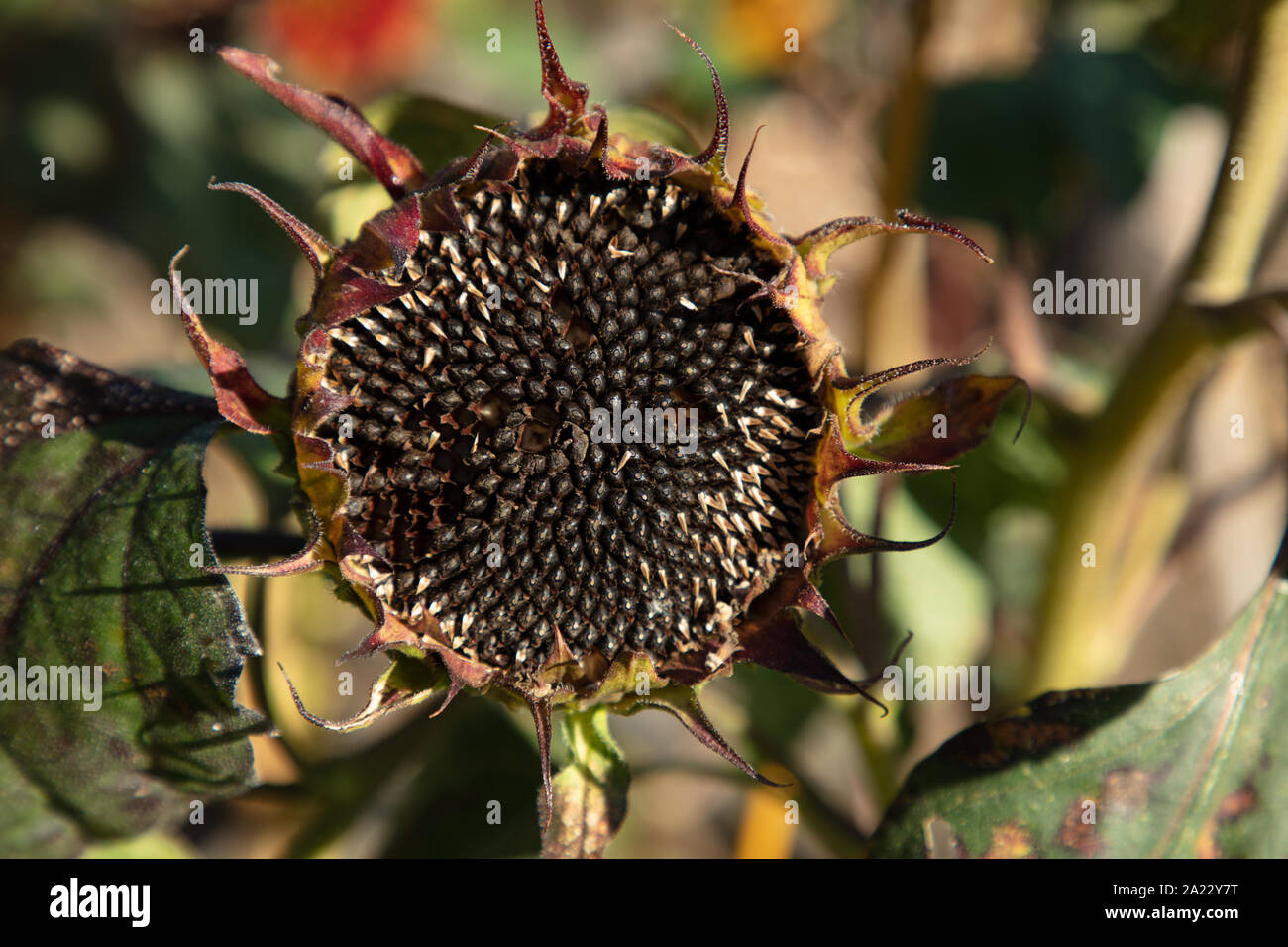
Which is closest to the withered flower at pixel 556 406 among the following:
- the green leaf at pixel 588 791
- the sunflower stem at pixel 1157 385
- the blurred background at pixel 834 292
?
the green leaf at pixel 588 791

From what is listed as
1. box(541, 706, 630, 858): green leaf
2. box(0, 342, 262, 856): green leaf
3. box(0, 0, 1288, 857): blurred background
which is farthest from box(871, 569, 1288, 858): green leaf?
box(0, 342, 262, 856): green leaf

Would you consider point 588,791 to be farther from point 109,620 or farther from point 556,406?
point 109,620

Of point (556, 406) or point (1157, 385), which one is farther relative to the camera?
point (1157, 385)

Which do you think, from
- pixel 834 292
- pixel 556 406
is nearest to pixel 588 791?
pixel 556 406

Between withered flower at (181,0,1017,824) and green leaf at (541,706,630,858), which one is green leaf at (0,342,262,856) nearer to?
withered flower at (181,0,1017,824)
